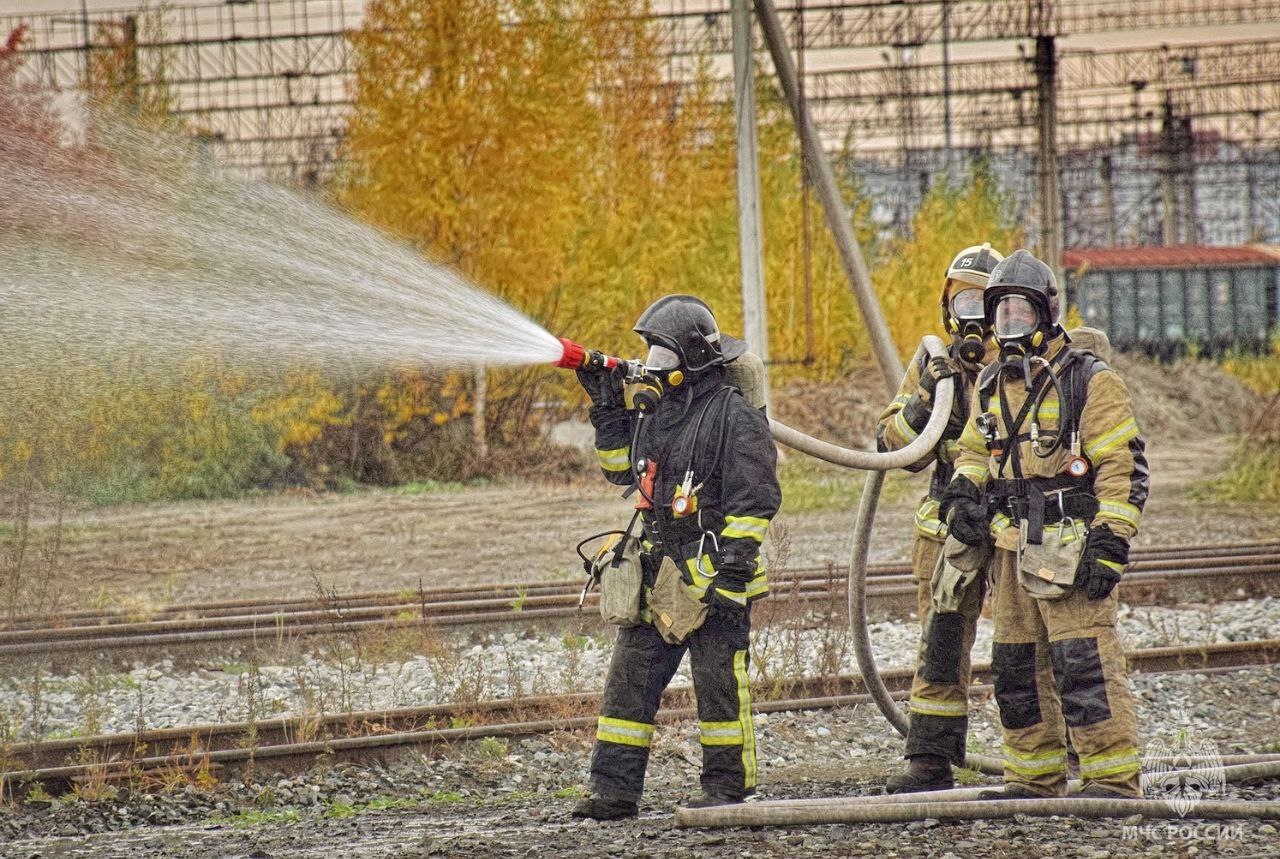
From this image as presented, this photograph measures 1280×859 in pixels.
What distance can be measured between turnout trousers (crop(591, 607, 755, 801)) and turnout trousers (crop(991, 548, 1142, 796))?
40.8 inches

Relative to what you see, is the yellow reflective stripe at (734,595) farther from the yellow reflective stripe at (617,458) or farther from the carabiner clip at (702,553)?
the yellow reflective stripe at (617,458)

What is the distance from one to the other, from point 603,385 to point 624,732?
4.56 ft

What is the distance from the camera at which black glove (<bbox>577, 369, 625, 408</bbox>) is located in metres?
5.84

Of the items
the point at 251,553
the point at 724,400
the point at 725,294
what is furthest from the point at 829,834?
the point at 725,294

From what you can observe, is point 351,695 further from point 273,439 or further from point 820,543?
point 273,439

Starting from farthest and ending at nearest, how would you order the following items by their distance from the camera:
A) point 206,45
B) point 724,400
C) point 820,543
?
point 206,45 < point 820,543 < point 724,400

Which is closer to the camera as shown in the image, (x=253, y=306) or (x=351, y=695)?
(x=351, y=695)

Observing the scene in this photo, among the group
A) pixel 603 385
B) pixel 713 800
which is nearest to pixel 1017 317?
pixel 603 385

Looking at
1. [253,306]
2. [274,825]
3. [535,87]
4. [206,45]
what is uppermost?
[206,45]

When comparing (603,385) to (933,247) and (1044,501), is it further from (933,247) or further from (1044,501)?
(933,247)

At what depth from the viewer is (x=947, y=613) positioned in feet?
20.6

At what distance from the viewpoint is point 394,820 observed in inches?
242

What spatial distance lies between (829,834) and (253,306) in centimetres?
704

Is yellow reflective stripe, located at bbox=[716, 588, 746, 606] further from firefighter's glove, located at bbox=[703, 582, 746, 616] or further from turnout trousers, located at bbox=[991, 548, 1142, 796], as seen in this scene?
turnout trousers, located at bbox=[991, 548, 1142, 796]
